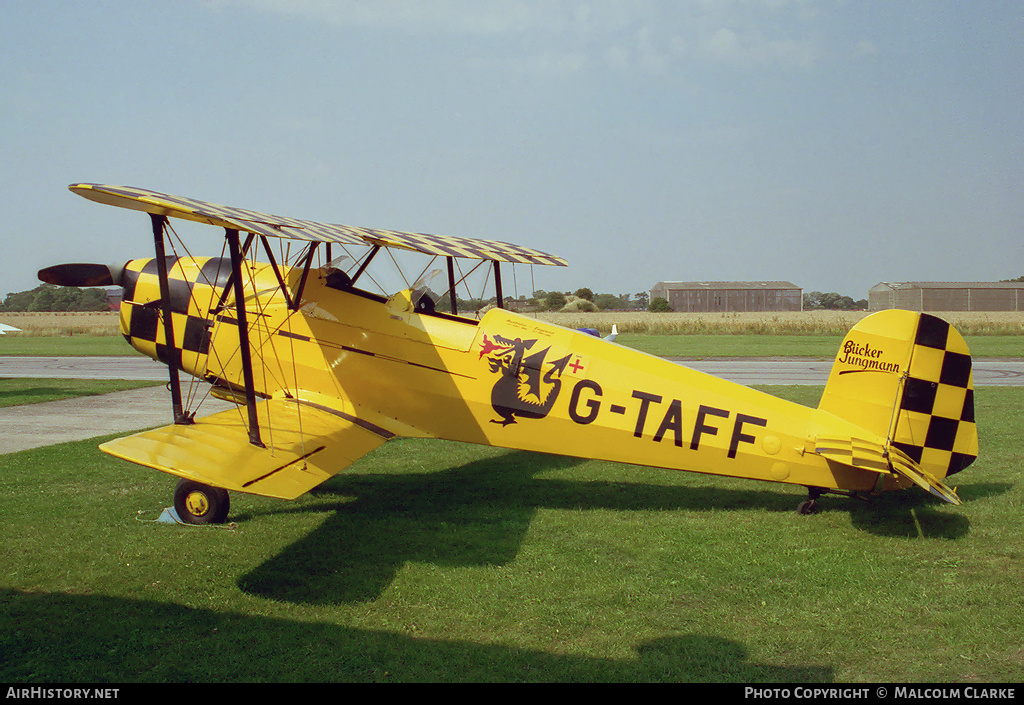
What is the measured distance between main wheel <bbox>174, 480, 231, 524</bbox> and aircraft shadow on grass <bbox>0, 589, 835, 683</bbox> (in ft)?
6.21

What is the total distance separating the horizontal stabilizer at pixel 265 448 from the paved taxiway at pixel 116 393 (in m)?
5.57

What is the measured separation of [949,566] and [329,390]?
5.83m

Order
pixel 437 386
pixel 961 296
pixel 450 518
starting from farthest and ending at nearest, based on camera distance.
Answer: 1. pixel 961 296
2. pixel 437 386
3. pixel 450 518

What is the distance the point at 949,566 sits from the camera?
550 centimetres

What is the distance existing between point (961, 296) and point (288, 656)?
250 feet

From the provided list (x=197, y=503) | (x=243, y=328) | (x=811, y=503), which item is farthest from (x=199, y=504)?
(x=811, y=503)

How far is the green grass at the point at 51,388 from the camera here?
49.2 ft

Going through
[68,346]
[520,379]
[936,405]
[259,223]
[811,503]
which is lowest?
[68,346]

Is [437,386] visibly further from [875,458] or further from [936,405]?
[936,405]

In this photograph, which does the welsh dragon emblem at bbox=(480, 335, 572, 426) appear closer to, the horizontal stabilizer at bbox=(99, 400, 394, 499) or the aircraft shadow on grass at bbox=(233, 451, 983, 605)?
the aircraft shadow on grass at bbox=(233, 451, 983, 605)

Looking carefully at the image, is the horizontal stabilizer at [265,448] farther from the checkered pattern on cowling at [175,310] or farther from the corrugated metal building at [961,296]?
the corrugated metal building at [961,296]

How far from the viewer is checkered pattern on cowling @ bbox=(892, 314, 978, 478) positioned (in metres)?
6.20

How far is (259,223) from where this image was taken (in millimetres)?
5609

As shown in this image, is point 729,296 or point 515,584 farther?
point 729,296
